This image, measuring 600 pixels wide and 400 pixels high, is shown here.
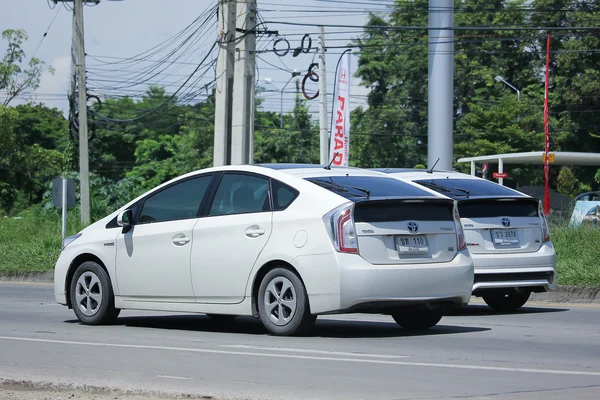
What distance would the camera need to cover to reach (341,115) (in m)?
32.0

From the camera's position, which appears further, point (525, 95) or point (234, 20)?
point (525, 95)

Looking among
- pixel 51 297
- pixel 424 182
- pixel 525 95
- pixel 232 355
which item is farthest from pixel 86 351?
pixel 525 95

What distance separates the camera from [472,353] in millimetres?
8430

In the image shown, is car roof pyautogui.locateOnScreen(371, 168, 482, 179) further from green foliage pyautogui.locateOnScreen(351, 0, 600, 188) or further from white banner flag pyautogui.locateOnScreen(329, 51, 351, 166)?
green foliage pyautogui.locateOnScreen(351, 0, 600, 188)

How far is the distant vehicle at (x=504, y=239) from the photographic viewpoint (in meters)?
12.0

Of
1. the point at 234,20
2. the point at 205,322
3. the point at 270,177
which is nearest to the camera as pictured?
the point at 270,177

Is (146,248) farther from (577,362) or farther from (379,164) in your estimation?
(379,164)

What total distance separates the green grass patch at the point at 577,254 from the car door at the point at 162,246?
6.47 m

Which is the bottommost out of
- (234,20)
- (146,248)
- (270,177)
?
(146,248)

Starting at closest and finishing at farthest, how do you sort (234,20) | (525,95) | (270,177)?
1. (270,177)
2. (234,20)
3. (525,95)

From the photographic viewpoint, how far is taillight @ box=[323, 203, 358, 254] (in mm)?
9078

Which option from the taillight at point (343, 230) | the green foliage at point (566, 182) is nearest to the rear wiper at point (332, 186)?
the taillight at point (343, 230)

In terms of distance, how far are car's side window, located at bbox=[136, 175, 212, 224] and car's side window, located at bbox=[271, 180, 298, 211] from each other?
0.90 meters

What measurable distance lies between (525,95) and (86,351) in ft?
202
